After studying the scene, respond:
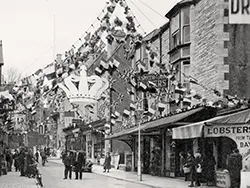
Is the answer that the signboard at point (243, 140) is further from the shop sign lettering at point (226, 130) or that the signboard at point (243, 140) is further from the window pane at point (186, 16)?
the window pane at point (186, 16)

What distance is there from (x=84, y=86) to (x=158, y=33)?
16083 millimetres

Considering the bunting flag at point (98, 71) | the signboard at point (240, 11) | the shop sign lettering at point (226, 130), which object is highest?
the signboard at point (240, 11)

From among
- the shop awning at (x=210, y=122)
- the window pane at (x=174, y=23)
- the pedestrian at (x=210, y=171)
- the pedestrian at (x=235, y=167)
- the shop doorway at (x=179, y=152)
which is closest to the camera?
the shop awning at (x=210, y=122)

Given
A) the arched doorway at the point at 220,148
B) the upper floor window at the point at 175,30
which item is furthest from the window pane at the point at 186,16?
the arched doorway at the point at 220,148

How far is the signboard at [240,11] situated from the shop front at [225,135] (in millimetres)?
5183

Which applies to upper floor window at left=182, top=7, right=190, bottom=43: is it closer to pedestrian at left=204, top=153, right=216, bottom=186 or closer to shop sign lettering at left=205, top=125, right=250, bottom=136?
pedestrian at left=204, top=153, right=216, bottom=186

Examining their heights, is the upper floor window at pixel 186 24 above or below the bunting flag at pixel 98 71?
above

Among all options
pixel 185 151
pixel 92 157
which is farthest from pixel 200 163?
pixel 92 157

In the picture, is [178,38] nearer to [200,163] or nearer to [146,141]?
[200,163]

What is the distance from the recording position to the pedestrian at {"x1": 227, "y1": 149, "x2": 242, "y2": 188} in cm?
1645

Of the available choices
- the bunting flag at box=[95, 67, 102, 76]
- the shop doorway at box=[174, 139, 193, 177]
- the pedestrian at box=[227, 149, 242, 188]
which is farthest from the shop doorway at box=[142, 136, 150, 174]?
the bunting flag at box=[95, 67, 102, 76]

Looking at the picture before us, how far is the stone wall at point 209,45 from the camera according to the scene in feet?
61.0

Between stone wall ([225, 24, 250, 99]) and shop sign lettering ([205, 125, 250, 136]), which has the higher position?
stone wall ([225, 24, 250, 99])

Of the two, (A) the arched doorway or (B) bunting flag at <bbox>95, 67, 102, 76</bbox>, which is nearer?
(B) bunting flag at <bbox>95, 67, 102, 76</bbox>
